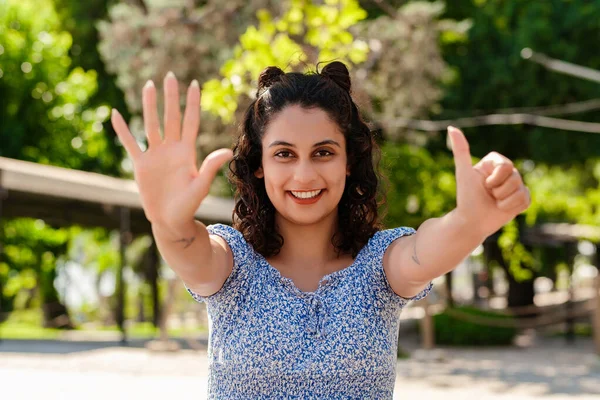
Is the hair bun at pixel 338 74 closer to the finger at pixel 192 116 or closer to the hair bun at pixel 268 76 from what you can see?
the hair bun at pixel 268 76

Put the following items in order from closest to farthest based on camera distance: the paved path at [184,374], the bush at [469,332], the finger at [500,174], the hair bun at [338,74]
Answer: the finger at [500,174], the hair bun at [338,74], the paved path at [184,374], the bush at [469,332]

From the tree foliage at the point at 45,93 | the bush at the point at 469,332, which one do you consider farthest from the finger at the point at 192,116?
the tree foliage at the point at 45,93

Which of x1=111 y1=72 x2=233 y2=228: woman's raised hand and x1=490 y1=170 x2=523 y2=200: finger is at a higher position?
x1=111 y1=72 x2=233 y2=228: woman's raised hand

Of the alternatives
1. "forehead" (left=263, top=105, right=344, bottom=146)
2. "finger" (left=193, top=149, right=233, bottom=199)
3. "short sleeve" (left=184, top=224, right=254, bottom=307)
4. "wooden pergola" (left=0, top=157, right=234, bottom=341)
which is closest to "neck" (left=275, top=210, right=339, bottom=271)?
"short sleeve" (left=184, top=224, right=254, bottom=307)

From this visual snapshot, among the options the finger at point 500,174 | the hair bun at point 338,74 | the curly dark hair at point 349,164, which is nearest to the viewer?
the finger at point 500,174

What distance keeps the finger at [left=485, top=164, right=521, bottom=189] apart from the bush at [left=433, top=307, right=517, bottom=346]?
15833 mm

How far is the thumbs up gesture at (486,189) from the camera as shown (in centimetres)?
161

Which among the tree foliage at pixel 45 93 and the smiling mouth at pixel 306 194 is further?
the tree foliage at pixel 45 93

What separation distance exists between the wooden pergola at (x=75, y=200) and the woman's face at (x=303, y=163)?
387 inches

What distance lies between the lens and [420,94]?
13.9 m

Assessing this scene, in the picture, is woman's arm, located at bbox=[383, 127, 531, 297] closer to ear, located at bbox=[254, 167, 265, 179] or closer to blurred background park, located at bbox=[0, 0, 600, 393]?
ear, located at bbox=[254, 167, 265, 179]

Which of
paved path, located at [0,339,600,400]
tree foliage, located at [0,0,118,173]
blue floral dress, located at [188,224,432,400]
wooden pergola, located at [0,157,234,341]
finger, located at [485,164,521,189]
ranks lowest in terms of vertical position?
paved path, located at [0,339,600,400]

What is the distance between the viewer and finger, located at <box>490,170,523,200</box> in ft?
5.26

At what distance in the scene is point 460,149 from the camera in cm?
164
